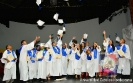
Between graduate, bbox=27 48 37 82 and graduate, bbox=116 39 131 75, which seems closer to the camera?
graduate, bbox=27 48 37 82

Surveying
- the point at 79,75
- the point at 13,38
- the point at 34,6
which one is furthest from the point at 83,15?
the point at 13,38

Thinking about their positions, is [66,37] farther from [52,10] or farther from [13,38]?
[13,38]

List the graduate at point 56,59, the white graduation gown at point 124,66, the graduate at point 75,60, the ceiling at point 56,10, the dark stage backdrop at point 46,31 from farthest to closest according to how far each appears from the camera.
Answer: the dark stage backdrop at point 46,31
the ceiling at point 56,10
the graduate at point 75,60
the graduate at point 56,59
the white graduation gown at point 124,66

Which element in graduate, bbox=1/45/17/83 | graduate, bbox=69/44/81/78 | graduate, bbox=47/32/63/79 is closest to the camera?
graduate, bbox=1/45/17/83

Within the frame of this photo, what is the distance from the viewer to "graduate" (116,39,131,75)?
26.0 feet

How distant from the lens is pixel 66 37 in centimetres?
1140

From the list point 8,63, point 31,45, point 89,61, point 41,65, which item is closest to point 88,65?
point 89,61

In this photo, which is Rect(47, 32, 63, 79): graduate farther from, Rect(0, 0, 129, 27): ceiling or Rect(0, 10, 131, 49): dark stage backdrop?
Rect(0, 10, 131, 49): dark stage backdrop

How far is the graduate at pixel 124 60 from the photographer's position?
26.0 ft

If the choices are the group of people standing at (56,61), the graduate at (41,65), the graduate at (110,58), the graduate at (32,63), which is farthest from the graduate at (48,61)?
the graduate at (110,58)

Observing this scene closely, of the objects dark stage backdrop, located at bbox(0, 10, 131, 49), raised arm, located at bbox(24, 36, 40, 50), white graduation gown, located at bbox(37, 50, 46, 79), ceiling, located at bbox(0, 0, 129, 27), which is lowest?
white graduation gown, located at bbox(37, 50, 46, 79)

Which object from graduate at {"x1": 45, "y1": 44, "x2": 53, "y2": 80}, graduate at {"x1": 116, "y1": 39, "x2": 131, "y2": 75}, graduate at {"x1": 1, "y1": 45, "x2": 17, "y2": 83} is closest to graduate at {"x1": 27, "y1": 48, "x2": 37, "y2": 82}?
graduate at {"x1": 45, "y1": 44, "x2": 53, "y2": 80}

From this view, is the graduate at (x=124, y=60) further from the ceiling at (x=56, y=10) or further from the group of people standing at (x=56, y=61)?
the ceiling at (x=56, y=10)

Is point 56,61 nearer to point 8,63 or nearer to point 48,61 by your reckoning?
point 48,61
